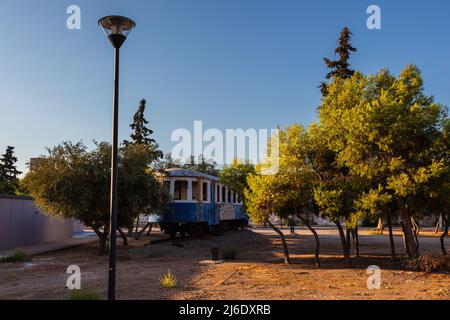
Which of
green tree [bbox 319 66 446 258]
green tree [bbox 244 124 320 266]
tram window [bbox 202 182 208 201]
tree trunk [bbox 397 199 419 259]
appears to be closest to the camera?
green tree [bbox 319 66 446 258]

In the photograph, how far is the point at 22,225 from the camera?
2277 centimetres

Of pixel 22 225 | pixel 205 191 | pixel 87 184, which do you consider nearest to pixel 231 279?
pixel 87 184

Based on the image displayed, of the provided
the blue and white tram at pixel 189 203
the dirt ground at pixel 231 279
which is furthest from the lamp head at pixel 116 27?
the blue and white tram at pixel 189 203

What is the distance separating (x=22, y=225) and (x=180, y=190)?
8693mm

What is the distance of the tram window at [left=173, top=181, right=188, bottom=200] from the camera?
21781 millimetres

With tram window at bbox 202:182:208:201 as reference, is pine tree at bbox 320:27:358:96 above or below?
above

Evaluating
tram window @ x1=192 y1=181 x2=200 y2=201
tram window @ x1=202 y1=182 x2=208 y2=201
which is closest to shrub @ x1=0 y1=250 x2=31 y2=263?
tram window @ x1=192 y1=181 x2=200 y2=201

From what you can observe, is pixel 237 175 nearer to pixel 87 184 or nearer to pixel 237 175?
pixel 237 175

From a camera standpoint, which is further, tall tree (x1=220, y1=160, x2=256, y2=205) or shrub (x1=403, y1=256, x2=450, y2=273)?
tall tree (x1=220, y1=160, x2=256, y2=205)

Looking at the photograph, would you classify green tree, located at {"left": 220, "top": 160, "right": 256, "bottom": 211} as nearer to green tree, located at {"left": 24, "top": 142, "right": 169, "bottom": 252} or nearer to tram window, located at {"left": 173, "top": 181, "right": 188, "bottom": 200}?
tram window, located at {"left": 173, "top": 181, "right": 188, "bottom": 200}

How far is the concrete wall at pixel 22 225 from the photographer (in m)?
21.0

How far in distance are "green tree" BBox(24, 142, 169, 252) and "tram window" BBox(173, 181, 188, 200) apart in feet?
10.8

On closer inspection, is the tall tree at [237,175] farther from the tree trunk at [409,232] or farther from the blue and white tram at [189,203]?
the tree trunk at [409,232]
